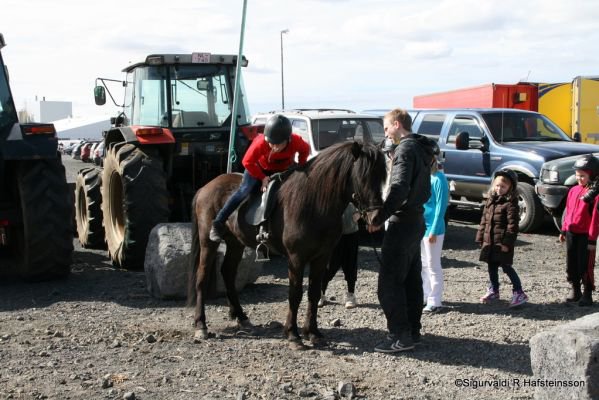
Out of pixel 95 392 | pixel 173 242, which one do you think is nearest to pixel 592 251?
pixel 173 242

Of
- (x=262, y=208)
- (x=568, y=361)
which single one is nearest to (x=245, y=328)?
(x=262, y=208)

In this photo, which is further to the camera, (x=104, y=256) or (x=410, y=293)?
(x=104, y=256)

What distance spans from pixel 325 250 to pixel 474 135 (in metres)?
8.40

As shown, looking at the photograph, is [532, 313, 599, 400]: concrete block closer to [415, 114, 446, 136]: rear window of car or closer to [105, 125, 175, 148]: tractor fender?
[105, 125, 175, 148]: tractor fender

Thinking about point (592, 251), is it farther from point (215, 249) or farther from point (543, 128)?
point (543, 128)

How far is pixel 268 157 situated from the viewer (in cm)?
634

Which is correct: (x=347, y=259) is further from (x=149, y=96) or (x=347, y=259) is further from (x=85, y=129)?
(x=85, y=129)

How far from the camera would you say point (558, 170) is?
11.4 metres

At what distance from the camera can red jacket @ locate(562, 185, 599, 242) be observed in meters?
7.28

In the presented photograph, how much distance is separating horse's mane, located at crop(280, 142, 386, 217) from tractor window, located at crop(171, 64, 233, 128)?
165 inches

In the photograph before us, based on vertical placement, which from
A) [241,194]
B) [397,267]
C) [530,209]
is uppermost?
[241,194]

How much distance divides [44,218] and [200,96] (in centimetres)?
305

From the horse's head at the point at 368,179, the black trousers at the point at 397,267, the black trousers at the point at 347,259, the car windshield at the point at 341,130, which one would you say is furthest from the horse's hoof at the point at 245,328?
the car windshield at the point at 341,130

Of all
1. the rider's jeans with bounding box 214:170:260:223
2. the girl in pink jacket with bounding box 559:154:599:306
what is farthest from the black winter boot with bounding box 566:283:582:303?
the rider's jeans with bounding box 214:170:260:223
